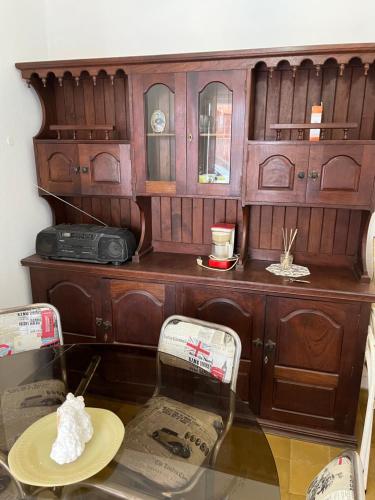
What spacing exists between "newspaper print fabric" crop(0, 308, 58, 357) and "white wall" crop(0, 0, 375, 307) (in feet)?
1.24

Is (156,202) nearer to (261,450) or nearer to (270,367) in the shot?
(270,367)

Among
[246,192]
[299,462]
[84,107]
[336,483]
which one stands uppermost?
[84,107]

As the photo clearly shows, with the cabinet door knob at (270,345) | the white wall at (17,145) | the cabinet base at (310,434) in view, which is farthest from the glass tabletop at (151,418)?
the cabinet base at (310,434)

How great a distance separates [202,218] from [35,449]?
4.98 ft

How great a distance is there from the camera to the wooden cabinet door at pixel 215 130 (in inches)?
72.3

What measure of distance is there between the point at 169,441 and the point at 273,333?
0.83 meters

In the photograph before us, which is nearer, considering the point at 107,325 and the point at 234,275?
the point at 234,275

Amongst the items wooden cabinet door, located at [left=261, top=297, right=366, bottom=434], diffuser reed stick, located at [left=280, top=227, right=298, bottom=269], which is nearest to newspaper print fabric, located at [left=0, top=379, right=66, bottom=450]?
wooden cabinet door, located at [left=261, top=297, right=366, bottom=434]

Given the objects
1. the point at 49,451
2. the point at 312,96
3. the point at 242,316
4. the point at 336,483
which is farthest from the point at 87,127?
the point at 336,483

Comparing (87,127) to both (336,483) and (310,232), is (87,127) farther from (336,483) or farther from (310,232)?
(336,483)

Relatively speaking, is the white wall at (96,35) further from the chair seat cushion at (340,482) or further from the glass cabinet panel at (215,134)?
the chair seat cushion at (340,482)

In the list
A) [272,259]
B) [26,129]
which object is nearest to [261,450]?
[272,259]

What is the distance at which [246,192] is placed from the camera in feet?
6.30

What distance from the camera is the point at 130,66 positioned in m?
1.91
